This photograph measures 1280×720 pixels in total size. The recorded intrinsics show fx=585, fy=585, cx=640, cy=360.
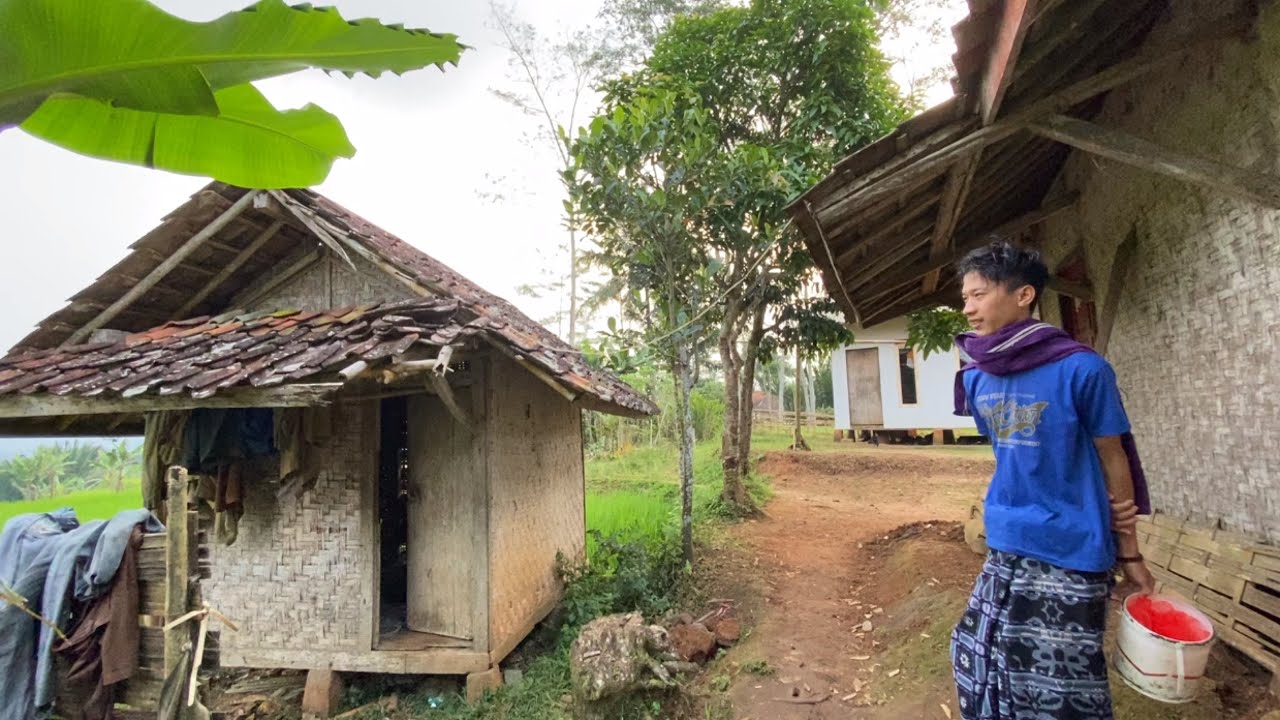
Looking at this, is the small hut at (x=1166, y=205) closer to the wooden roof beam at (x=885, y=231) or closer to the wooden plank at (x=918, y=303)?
the wooden roof beam at (x=885, y=231)

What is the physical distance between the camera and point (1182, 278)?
123 inches

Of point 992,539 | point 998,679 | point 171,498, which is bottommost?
point 998,679

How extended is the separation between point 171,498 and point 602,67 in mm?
16406

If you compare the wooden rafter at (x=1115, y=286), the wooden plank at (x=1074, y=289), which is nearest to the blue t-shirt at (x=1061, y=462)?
the wooden rafter at (x=1115, y=286)

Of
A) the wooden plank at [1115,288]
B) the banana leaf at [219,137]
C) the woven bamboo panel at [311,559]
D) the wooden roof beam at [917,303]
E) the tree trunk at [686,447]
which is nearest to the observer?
the banana leaf at [219,137]

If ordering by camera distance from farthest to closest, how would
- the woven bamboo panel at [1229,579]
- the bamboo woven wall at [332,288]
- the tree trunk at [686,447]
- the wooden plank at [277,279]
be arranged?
the tree trunk at [686,447]
the wooden plank at [277,279]
the bamboo woven wall at [332,288]
the woven bamboo panel at [1229,579]

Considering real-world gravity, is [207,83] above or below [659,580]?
above

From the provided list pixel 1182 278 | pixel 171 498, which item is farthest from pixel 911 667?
pixel 171 498

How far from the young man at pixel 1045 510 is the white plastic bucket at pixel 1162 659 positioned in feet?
0.42

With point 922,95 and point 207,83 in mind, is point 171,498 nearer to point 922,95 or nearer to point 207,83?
point 207,83

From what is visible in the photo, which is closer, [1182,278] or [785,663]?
[1182,278]

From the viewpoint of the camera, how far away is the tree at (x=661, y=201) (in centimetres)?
587

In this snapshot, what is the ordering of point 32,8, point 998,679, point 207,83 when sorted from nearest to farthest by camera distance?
1. point 32,8
2. point 207,83
3. point 998,679

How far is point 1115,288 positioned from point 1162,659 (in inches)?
108
